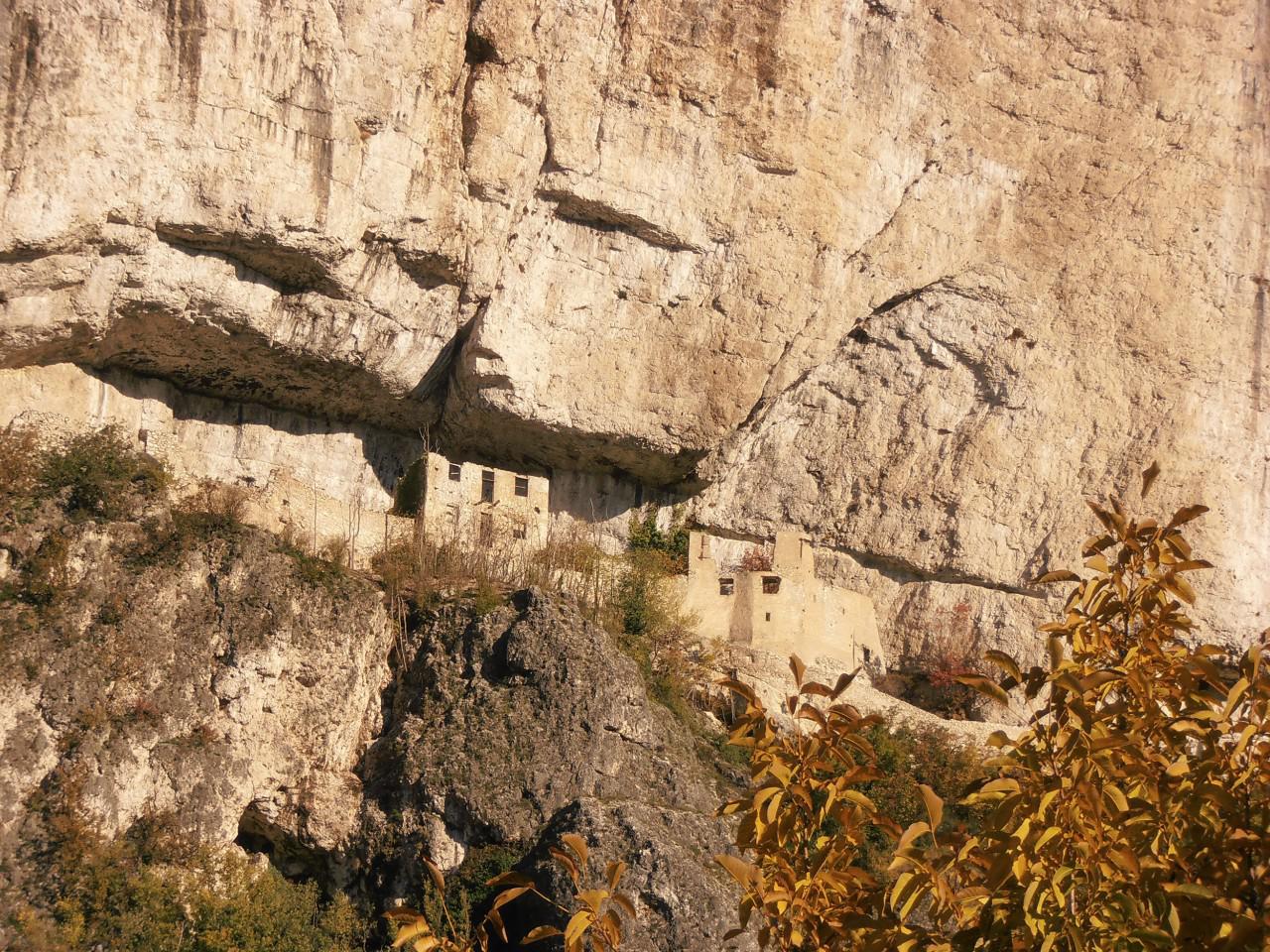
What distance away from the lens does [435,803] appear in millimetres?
16812

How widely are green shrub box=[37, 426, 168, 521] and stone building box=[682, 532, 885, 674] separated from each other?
8017 mm

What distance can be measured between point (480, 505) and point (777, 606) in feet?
15.4

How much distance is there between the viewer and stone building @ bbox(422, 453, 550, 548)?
2108 centimetres

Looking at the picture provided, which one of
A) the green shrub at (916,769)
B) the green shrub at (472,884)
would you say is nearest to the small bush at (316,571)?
the green shrub at (472,884)

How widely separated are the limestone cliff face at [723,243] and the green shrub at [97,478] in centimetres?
158

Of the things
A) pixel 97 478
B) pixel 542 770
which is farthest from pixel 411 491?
pixel 542 770

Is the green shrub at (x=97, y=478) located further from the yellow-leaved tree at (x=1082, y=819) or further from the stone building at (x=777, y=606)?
the yellow-leaved tree at (x=1082, y=819)

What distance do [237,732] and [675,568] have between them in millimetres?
8102

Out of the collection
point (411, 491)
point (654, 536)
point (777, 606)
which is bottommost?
point (777, 606)

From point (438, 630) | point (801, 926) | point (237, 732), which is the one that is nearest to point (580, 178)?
point (438, 630)

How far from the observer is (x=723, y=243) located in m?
23.2

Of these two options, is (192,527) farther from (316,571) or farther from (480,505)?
(480,505)

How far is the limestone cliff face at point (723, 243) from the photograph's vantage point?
19047mm

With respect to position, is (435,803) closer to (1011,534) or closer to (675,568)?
(675,568)
